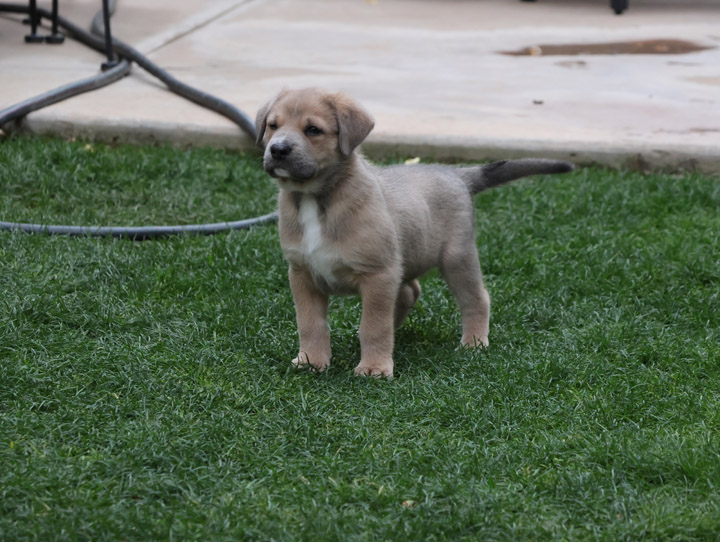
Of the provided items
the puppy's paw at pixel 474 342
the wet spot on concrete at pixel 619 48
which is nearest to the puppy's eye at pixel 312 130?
the puppy's paw at pixel 474 342

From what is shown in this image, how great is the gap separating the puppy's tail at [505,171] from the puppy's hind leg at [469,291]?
39 centimetres

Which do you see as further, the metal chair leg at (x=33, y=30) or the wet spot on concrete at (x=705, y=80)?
the metal chair leg at (x=33, y=30)

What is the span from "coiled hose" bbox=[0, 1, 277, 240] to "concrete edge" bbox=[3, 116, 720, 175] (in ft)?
0.53

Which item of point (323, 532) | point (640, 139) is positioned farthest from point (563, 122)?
point (323, 532)

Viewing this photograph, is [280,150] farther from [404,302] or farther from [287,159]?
[404,302]

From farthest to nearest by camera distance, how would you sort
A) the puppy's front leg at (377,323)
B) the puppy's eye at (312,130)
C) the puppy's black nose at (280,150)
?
1. the puppy's front leg at (377,323)
2. the puppy's eye at (312,130)
3. the puppy's black nose at (280,150)

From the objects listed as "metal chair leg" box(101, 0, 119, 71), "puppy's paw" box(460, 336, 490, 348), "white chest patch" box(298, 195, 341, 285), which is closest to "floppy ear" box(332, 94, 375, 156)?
"white chest patch" box(298, 195, 341, 285)

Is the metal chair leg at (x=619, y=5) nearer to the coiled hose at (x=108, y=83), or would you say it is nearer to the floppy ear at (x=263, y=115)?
the coiled hose at (x=108, y=83)

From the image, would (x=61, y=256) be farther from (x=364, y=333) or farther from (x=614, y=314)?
(x=614, y=314)

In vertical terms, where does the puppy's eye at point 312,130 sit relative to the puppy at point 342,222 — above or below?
above

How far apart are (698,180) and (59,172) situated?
438 centimetres

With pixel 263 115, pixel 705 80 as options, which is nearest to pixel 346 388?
pixel 263 115

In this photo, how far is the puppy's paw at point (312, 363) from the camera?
184 inches

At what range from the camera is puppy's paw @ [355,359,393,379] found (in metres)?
4.61
